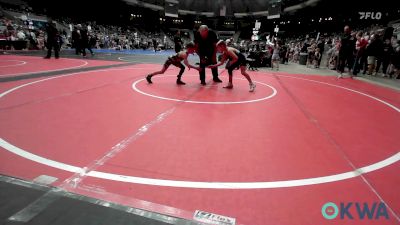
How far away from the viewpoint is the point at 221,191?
7.18 feet

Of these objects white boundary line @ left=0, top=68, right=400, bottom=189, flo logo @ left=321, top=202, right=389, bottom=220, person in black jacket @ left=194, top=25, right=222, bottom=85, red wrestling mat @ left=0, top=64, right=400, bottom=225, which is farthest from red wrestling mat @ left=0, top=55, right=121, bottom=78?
flo logo @ left=321, top=202, right=389, bottom=220

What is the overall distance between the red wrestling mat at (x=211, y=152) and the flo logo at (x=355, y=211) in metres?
0.01

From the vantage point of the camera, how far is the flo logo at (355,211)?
1938 millimetres

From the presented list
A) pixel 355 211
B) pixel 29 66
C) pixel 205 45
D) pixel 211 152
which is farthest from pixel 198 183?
pixel 29 66

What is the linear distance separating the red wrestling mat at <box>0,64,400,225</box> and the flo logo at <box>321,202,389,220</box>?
0.01 metres

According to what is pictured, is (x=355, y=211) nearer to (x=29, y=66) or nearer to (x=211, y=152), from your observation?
(x=211, y=152)

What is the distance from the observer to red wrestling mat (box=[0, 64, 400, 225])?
2.07 meters

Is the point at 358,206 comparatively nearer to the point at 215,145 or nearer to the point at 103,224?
the point at 215,145

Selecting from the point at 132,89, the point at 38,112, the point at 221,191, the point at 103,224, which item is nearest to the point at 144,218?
the point at 103,224

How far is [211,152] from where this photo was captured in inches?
116

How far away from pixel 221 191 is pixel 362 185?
130 cm

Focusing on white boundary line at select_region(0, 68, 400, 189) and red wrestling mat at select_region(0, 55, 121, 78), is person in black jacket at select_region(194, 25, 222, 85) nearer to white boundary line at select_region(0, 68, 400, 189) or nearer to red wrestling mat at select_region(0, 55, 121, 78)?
red wrestling mat at select_region(0, 55, 121, 78)

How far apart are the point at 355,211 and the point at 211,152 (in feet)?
4.76

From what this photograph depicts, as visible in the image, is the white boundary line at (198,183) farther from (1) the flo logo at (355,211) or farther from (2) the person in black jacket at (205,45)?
(2) the person in black jacket at (205,45)
